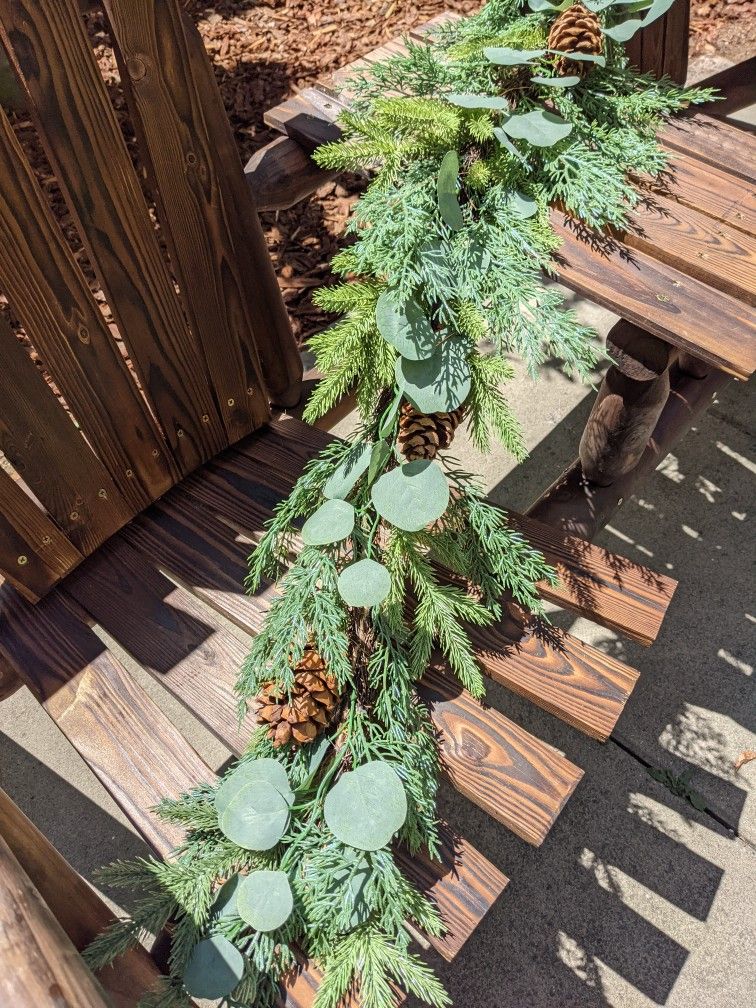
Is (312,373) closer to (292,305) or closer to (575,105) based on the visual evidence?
(575,105)

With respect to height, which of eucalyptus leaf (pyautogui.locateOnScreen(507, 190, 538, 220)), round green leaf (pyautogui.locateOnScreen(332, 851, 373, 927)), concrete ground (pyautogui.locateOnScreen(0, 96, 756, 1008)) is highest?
eucalyptus leaf (pyautogui.locateOnScreen(507, 190, 538, 220))

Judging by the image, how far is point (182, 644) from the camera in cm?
145

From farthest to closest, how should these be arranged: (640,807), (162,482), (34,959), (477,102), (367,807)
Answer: (640,807) → (162,482) → (477,102) → (367,807) → (34,959)

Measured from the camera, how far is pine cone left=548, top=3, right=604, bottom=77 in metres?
1.22

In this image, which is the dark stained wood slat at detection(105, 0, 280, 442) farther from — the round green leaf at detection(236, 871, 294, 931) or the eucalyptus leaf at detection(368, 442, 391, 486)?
the round green leaf at detection(236, 871, 294, 931)

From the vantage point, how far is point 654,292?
1.18 m

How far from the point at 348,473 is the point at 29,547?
2.12 ft

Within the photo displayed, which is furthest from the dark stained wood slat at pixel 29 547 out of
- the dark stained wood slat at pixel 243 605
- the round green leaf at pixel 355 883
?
the round green leaf at pixel 355 883

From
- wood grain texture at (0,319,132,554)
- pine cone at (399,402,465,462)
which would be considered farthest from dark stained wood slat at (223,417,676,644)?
pine cone at (399,402,465,462)

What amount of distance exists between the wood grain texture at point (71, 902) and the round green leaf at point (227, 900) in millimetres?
118

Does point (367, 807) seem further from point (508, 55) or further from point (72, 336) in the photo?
point (508, 55)

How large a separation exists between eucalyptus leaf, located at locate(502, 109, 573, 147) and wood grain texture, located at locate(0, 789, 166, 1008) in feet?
3.71

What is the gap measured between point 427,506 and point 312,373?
3.13 ft

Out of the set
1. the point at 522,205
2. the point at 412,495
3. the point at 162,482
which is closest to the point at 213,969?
the point at 412,495
